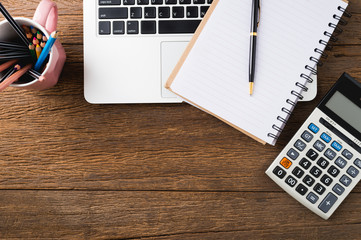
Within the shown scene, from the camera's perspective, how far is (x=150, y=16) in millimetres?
486

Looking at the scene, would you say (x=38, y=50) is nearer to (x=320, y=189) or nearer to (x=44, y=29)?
(x=44, y=29)

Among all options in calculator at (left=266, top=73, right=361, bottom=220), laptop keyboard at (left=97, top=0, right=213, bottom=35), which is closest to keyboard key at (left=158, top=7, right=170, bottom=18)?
laptop keyboard at (left=97, top=0, right=213, bottom=35)

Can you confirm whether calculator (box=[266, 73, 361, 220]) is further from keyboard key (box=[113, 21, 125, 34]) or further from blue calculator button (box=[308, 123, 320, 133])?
keyboard key (box=[113, 21, 125, 34])

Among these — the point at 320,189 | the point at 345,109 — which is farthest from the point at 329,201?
the point at 345,109

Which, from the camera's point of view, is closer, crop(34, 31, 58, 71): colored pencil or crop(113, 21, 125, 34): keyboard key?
crop(34, 31, 58, 71): colored pencil

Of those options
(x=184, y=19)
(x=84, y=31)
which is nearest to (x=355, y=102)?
(x=184, y=19)

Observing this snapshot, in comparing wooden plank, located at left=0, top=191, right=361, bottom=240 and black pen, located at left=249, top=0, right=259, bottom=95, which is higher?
black pen, located at left=249, top=0, right=259, bottom=95

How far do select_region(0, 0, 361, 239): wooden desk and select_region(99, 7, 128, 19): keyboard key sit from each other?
62 millimetres

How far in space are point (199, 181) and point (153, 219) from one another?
0.31 feet

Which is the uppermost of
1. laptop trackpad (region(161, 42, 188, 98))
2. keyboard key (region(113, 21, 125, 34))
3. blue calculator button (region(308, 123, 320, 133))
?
keyboard key (region(113, 21, 125, 34))

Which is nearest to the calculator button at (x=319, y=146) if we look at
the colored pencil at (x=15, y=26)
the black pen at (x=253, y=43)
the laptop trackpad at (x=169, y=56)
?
the black pen at (x=253, y=43)

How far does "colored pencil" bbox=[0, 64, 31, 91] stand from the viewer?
1.22 ft

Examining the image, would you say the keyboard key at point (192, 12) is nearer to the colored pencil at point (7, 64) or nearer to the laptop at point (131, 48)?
the laptop at point (131, 48)

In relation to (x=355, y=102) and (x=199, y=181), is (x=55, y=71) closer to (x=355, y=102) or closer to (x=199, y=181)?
(x=199, y=181)
